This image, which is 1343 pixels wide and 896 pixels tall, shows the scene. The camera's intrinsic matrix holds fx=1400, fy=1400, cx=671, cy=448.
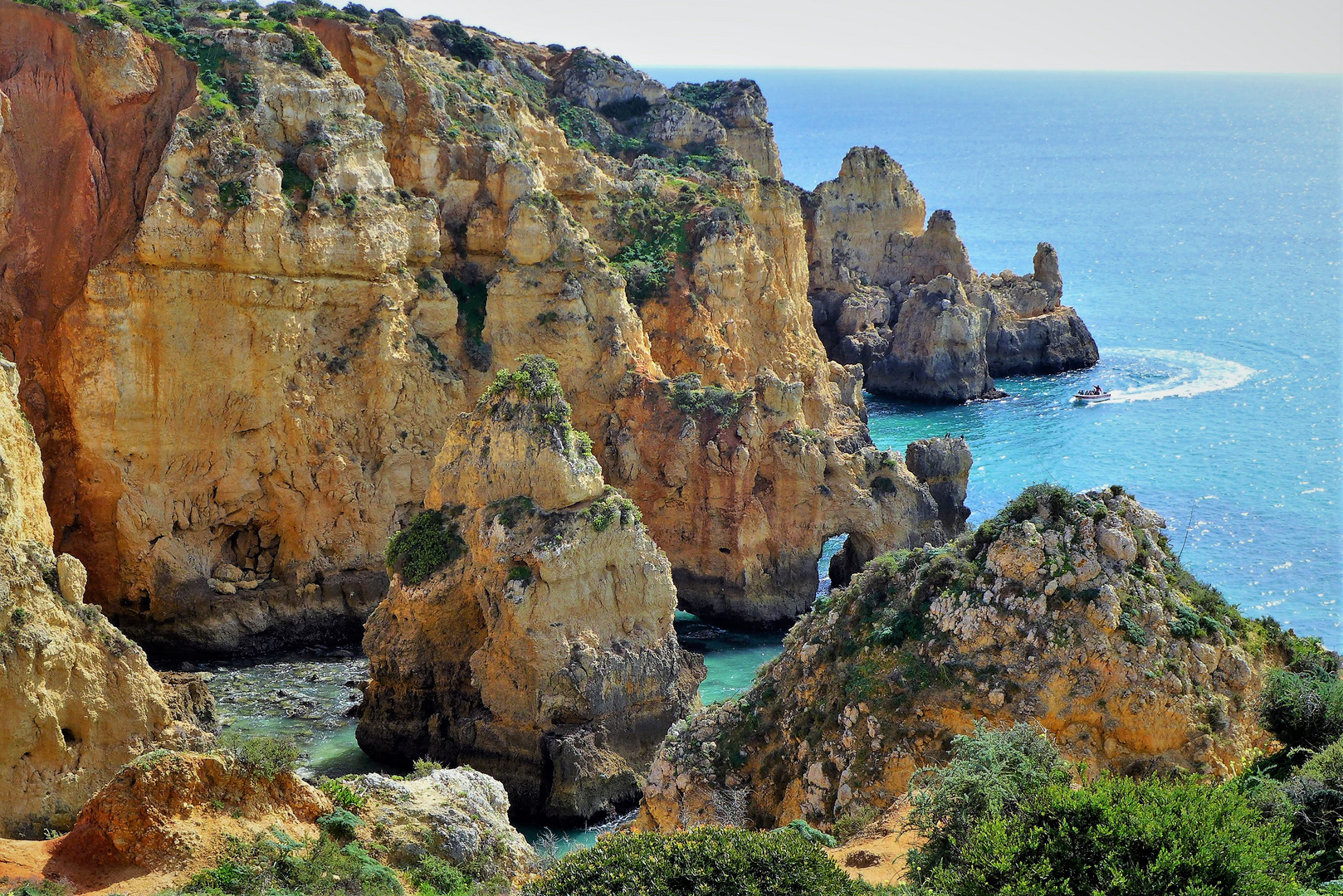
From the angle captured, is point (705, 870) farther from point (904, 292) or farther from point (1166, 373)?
point (1166, 373)

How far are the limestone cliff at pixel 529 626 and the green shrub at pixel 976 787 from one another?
1440 centimetres

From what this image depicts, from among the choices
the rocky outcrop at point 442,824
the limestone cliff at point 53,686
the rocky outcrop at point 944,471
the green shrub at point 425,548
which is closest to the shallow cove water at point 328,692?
the green shrub at point 425,548

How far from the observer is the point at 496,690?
104 feet

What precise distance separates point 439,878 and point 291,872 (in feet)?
6.91

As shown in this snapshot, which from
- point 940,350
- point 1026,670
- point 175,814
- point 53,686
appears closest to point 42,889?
point 175,814

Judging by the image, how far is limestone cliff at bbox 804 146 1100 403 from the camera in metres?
70.5

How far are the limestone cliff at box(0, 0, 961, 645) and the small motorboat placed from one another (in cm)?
2415

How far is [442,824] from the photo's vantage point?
20.3m

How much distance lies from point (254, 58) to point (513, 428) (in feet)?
52.6

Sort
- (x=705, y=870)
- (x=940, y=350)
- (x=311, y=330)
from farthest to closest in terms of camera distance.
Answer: (x=940, y=350)
(x=311, y=330)
(x=705, y=870)

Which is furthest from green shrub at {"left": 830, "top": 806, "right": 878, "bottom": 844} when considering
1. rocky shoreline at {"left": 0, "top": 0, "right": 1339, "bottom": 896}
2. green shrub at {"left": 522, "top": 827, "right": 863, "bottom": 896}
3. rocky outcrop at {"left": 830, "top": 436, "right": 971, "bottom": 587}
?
rocky outcrop at {"left": 830, "top": 436, "right": 971, "bottom": 587}

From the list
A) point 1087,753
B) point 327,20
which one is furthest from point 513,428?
point 327,20

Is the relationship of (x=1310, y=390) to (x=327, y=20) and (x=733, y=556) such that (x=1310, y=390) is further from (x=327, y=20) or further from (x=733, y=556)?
(x=327, y=20)

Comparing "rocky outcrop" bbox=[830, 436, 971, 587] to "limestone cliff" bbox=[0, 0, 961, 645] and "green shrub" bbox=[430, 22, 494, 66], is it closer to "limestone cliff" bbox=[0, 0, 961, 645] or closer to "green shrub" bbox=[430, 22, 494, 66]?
"limestone cliff" bbox=[0, 0, 961, 645]
